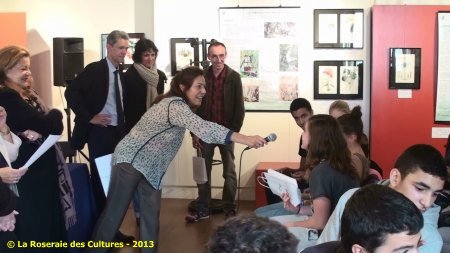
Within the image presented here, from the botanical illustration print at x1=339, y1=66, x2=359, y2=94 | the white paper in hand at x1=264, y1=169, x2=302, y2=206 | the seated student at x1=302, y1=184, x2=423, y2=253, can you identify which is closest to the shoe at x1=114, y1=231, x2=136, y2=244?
the white paper in hand at x1=264, y1=169, x2=302, y2=206

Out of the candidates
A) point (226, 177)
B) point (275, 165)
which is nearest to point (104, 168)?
point (226, 177)

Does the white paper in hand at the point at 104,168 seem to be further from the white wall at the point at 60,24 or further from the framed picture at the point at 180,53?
the white wall at the point at 60,24

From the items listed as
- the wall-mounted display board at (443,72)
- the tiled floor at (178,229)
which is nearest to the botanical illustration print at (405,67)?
the wall-mounted display board at (443,72)

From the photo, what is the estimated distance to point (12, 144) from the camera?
7.93ft

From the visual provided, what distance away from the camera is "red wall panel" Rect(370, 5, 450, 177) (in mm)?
5020

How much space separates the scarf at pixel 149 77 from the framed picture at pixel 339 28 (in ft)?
5.98

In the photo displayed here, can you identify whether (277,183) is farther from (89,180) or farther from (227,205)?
(227,205)

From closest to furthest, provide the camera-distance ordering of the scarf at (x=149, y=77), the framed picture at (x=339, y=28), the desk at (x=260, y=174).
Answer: the scarf at (x=149, y=77), the desk at (x=260, y=174), the framed picture at (x=339, y=28)

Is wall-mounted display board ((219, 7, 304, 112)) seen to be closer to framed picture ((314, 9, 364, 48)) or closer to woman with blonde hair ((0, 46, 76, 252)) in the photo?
framed picture ((314, 9, 364, 48))

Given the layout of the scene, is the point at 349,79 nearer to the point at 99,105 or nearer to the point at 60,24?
the point at 99,105

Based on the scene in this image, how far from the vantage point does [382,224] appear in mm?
1372

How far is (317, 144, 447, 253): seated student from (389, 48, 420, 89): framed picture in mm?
3191

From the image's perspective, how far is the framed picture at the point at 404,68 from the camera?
505 cm

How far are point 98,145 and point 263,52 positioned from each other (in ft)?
7.75
